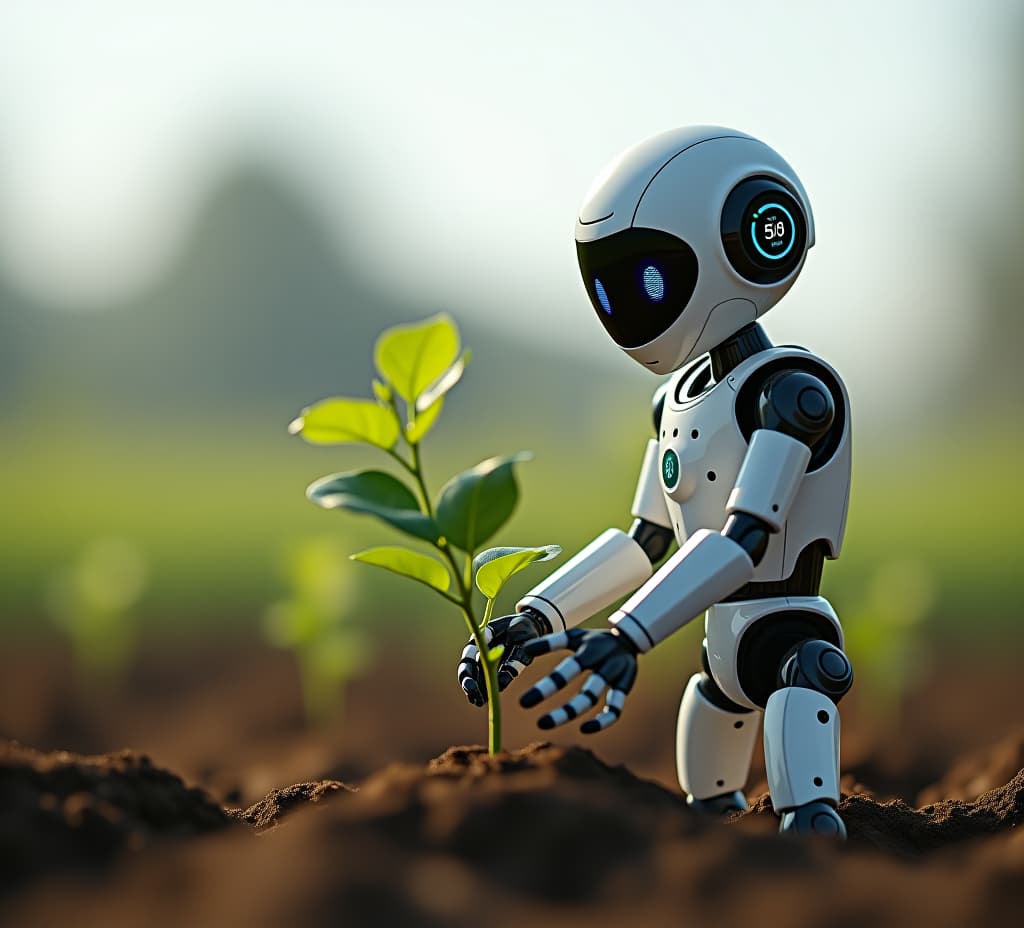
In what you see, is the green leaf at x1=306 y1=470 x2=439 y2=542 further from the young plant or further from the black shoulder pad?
the black shoulder pad

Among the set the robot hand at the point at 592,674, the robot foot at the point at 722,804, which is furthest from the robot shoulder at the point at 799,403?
the robot foot at the point at 722,804

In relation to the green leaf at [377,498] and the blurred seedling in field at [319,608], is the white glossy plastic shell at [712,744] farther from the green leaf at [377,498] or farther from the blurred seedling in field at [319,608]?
the blurred seedling in field at [319,608]

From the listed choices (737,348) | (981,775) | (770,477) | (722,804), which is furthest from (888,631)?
(770,477)

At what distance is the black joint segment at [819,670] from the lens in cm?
191

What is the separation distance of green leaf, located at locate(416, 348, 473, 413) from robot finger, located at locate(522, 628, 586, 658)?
40cm

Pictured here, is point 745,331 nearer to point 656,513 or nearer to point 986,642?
point 656,513

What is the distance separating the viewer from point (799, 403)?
6.13 feet

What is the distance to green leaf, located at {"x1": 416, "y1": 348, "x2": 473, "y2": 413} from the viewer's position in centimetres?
165

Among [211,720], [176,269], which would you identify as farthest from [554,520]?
[176,269]

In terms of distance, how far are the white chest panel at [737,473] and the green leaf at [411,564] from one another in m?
0.52

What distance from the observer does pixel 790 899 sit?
1.09m

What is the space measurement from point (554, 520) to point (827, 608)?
731cm

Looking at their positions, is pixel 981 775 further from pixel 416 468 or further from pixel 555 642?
pixel 416 468

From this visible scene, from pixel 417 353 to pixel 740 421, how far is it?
2.08 feet
